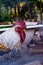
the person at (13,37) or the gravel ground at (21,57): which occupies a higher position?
the person at (13,37)

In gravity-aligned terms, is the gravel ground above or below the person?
below

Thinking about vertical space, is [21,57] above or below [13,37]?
below

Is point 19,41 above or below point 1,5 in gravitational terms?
below

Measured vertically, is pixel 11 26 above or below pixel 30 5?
below

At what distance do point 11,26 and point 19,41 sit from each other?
292 mm

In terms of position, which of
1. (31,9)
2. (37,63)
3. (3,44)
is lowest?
(37,63)

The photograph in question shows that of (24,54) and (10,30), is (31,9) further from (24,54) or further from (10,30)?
(24,54)

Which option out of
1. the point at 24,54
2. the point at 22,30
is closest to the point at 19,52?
the point at 24,54

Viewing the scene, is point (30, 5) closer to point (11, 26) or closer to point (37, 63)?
point (11, 26)

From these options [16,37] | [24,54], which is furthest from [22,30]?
[24,54]

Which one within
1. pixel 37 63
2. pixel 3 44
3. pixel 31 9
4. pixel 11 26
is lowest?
pixel 37 63

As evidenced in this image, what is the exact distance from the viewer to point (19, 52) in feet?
14.0

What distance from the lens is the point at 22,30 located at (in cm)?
424

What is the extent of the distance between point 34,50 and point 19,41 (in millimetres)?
→ 306
